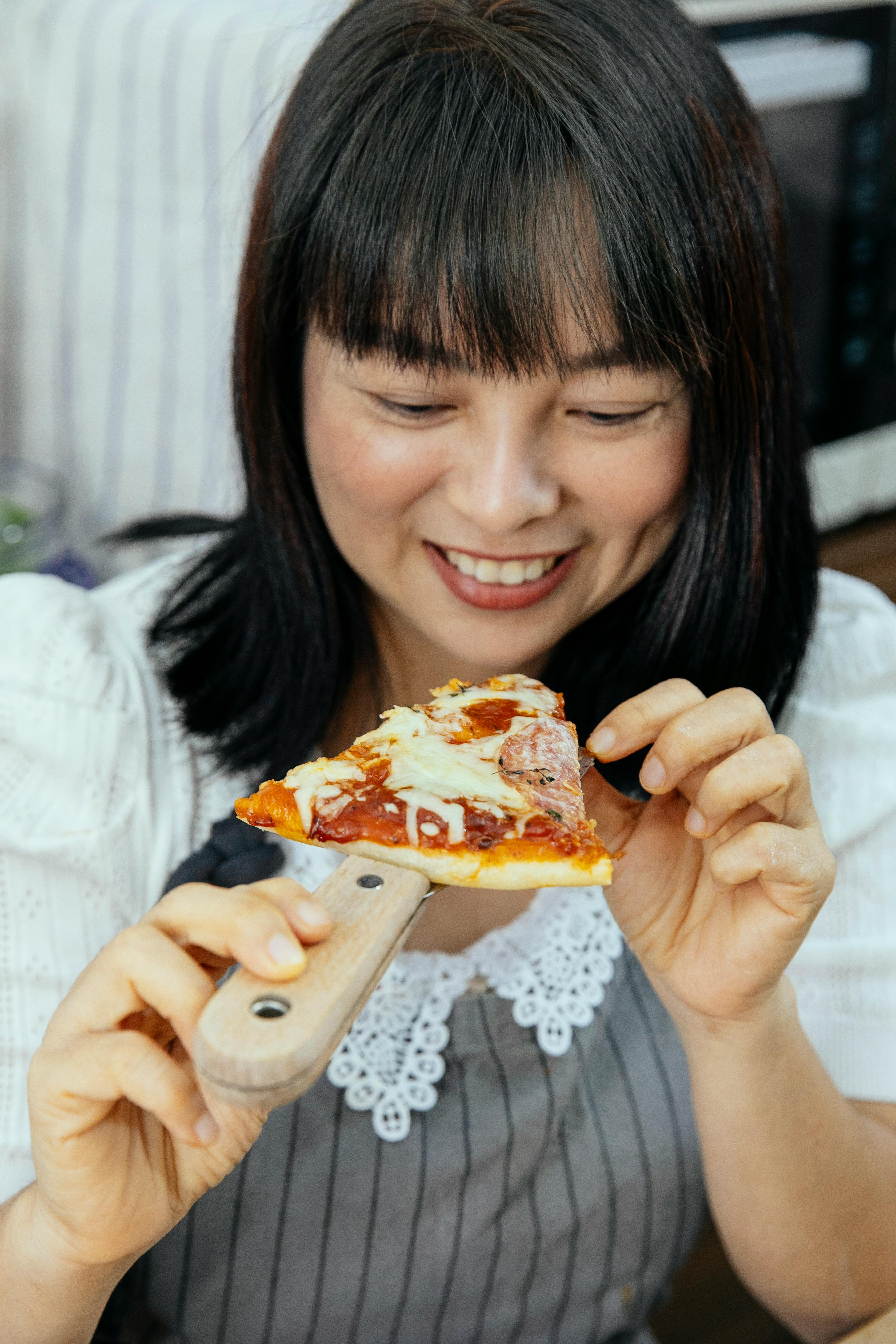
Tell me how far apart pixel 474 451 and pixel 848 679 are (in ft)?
2.13

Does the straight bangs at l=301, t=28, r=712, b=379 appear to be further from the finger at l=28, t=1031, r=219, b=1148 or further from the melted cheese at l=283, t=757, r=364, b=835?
the finger at l=28, t=1031, r=219, b=1148

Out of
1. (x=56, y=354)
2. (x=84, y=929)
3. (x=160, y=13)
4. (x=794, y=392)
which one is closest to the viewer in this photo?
(x=84, y=929)

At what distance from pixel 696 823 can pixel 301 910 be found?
390 millimetres

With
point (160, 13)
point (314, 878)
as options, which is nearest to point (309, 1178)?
point (314, 878)

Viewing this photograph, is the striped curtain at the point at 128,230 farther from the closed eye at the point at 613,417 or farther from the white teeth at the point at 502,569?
the closed eye at the point at 613,417

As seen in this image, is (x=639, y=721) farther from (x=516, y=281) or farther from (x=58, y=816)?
(x=58, y=816)

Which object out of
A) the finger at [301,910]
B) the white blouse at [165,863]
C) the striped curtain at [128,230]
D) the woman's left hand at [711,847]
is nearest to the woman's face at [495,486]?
the woman's left hand at [711,847]

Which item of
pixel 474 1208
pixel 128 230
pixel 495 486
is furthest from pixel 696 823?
pixel 128 230

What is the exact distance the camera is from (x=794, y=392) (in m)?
1.19

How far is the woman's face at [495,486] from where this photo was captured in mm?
960

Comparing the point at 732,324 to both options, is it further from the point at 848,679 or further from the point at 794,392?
the point at 848,679

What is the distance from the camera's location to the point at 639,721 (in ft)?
3.01

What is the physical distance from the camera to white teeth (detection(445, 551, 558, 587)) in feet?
3.50

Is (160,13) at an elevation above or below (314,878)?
above
